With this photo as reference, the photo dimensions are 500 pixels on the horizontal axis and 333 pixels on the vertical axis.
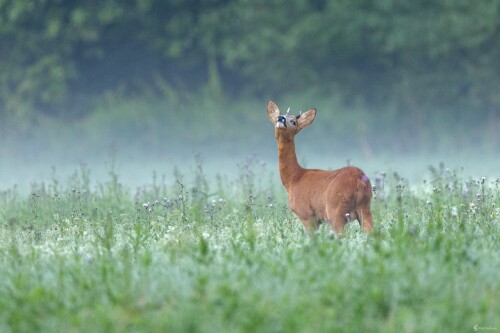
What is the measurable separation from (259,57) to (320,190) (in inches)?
1001

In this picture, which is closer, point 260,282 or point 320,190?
point 260,282

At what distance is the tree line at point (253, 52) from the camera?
3394 cm

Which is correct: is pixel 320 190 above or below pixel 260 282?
above

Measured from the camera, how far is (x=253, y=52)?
116 feet

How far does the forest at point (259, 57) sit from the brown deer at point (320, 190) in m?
22.2

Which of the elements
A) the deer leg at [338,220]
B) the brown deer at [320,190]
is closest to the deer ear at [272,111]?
the brown deer at [320,190]

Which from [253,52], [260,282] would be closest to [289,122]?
[260,282]

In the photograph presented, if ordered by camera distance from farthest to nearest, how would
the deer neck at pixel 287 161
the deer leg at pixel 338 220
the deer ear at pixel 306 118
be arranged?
the deer neck at pixel 287 161 < the deer ear at pixel 306 118 < the deer leg at pixel 338 220

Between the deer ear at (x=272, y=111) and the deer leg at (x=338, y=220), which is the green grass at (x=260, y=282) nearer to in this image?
the deer leg at (x=338, y=220)

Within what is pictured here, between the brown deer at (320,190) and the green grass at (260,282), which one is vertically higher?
the brown deer at (320,190)

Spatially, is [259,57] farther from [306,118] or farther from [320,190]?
[320,190]

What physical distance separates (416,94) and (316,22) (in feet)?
11.5

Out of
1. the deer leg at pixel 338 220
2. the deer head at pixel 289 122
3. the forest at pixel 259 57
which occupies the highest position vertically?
the forest at pixel 259 57

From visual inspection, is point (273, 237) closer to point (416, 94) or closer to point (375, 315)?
point (375, 315)
